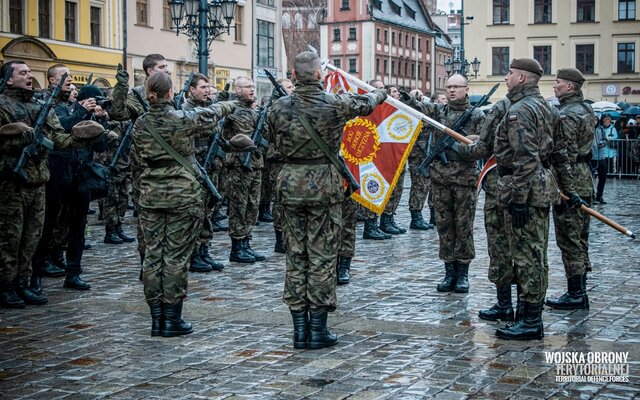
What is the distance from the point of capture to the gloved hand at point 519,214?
8211 millimetres

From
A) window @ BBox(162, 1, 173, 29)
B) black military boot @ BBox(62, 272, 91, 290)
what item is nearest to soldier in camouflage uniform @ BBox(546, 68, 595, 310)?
black military boot @ BBox(62, 272, 91, 290)

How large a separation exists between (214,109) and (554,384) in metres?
3.82

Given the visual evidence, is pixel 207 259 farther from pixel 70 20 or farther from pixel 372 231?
pixel 70 20

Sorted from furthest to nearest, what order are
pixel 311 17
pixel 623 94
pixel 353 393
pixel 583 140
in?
pixel 311 17 → pixel 623 94 → pixel 583 140 → pixel 353 393

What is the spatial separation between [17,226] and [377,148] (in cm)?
370

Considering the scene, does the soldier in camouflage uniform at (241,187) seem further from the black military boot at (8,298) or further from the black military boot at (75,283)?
the black military boot at (8,298)

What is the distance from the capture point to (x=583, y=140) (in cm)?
998

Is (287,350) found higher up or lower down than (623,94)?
lower down

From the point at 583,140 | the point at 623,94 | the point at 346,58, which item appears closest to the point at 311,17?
the point at 346,58

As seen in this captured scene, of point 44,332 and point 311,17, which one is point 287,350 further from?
point 311,17

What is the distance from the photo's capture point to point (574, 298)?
9.62 m

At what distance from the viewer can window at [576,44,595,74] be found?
217ft

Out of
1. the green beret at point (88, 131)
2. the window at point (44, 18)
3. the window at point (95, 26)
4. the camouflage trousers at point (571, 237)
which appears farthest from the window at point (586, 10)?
the green beret at point (88, 131)

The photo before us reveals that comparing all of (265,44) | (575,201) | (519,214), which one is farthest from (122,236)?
(265,44)
